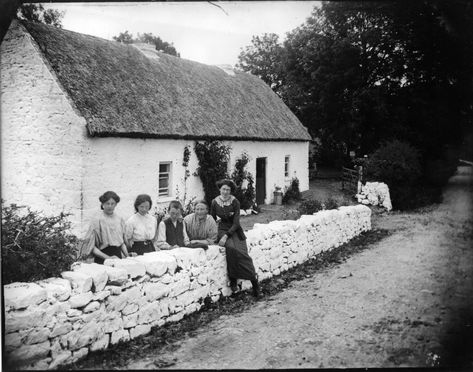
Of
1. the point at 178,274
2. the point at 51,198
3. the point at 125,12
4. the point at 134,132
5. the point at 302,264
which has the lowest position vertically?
the point at 302,264

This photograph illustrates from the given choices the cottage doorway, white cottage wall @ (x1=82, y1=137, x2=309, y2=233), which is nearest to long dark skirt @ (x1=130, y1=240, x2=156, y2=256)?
white cottage wall @ (x1=82, y1=137, x2=309, y2=233)

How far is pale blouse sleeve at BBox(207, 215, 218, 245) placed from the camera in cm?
597

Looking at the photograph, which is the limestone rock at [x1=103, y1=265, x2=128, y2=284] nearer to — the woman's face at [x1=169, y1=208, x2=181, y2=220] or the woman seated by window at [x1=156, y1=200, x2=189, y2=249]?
the woman seated by window at [x1=156, y1=200, x2=189, y2=249]

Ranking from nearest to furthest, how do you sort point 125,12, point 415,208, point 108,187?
point 125,12 < point 108,187 < point 415,208

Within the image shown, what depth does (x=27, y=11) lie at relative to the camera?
15.4ft

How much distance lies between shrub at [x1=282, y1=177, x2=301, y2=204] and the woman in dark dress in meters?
11.1

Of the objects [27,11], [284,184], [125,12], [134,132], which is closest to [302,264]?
[134,132]

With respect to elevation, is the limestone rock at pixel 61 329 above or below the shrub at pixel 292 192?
below

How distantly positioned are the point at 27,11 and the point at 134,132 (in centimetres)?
519

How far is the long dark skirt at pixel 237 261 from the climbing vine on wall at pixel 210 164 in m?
6.52

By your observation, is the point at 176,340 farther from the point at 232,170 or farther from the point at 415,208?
the point at 415,208

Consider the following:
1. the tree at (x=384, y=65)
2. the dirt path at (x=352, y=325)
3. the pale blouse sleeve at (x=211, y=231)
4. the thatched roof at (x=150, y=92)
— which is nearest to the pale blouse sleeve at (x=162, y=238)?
the pale blouse sleeve at (x=211, y=231)

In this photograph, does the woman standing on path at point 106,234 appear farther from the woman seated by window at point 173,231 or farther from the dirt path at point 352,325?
the dirt path at point 352,325

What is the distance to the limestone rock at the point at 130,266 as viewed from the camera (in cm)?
454
